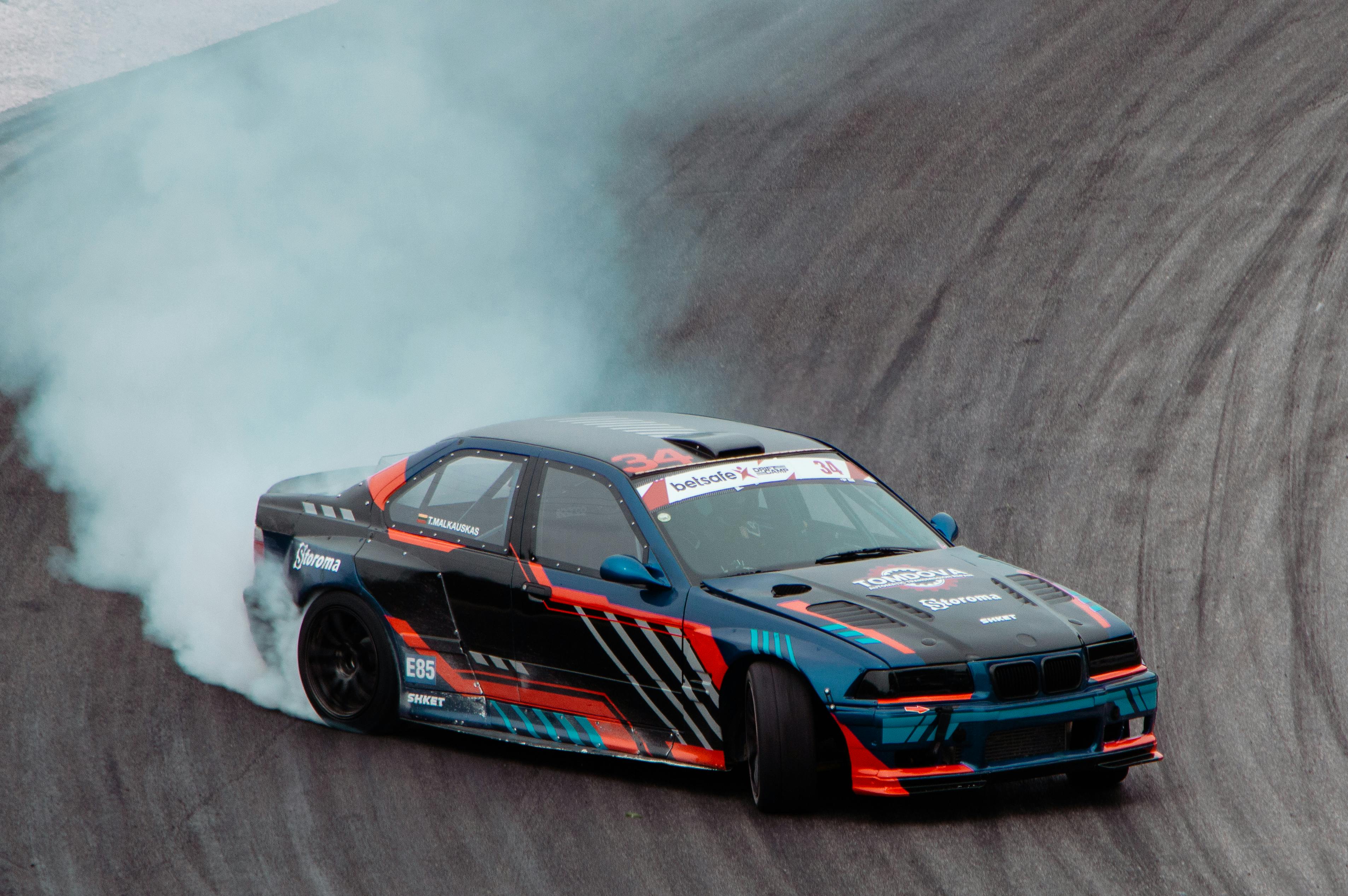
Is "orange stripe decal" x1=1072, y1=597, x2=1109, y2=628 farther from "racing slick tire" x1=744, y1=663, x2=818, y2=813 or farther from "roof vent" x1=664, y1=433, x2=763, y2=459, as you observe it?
"roof vent" x1=664, y1=433, x2=763, y2=459

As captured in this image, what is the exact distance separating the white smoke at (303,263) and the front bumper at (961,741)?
311 centimetres

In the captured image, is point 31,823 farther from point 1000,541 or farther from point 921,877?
point 1000,541

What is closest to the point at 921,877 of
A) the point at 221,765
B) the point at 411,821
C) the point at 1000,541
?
the point at 411,821

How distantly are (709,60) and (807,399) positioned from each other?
746 centimetres

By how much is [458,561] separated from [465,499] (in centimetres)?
36

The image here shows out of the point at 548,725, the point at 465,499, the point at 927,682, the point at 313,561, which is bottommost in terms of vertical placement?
the point at 548,725

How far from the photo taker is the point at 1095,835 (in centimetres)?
509

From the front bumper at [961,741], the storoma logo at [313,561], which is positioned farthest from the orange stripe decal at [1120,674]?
the storoma logo at [313,561]

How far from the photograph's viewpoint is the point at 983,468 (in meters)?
9.70

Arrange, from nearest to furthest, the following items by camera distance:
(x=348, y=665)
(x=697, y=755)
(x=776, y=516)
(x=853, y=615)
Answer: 1. (x=853, y=615)
2. (x=697, y=755)
3. (x=776, y=516)
4. (x=348, y=665)

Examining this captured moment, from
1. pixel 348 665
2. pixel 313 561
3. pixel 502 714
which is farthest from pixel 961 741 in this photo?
pixel 313 561

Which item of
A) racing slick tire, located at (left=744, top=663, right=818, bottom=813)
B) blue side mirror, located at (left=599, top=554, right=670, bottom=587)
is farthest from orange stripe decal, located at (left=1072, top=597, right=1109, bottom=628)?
blue side mirror, located at (left=599, top=554, right=670, bottom=587)

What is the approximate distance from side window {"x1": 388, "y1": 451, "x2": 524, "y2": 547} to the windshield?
0.72 meters

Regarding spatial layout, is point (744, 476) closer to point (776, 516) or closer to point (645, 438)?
point (776, 516)
